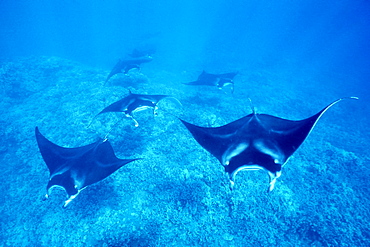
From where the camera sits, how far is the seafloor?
175 inches

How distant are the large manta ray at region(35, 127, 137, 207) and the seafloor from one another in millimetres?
1063

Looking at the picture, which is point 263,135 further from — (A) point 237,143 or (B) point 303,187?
(B) point 303,187

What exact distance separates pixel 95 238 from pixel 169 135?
12.5 feet

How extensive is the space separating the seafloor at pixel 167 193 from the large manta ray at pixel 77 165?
1063 millimetres

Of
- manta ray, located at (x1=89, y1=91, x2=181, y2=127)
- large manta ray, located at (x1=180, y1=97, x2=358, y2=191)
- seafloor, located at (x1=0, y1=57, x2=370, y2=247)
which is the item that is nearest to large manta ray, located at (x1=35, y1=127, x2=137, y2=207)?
seafloor, located at (x1=0, y1=57, x2=370, y2=247)

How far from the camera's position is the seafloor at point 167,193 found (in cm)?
444

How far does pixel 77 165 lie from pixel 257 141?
409 cm

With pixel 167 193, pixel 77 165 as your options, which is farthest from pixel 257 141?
pixel 77 165

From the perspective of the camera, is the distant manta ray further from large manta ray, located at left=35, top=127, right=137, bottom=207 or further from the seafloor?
large manta ray, located at left=35, top=127, right=137, bottom=207

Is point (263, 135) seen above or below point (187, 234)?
above

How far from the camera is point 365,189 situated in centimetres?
610

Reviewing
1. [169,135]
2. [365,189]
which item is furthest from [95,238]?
[365,189]

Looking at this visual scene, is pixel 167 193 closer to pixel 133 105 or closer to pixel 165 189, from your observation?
pixel 165 189

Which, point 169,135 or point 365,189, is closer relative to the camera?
point 365,189
